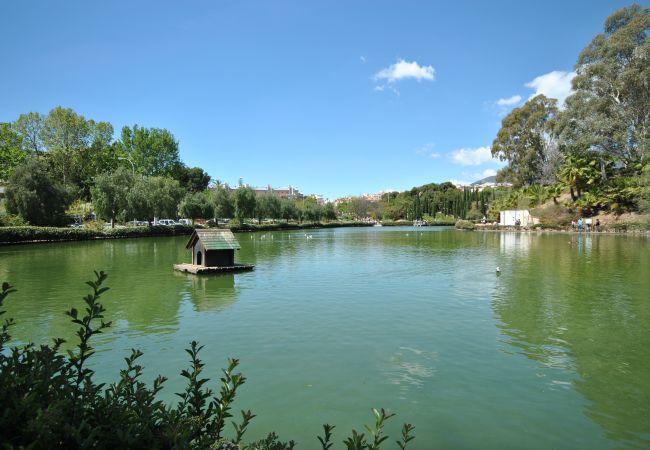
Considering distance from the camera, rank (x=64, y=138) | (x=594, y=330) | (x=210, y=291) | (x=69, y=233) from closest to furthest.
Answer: (x=594, y=330)
(x=210, y=291)
(x=69, y=233)
(x=64, y=138)

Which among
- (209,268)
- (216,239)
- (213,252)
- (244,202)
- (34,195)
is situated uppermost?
(244,202)

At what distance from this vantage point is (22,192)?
151 ft

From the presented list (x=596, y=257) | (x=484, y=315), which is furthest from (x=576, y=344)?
(x=596, y=257)

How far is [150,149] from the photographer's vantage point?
82.3 metres

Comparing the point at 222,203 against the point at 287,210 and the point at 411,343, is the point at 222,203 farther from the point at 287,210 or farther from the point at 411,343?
the point at 411,343

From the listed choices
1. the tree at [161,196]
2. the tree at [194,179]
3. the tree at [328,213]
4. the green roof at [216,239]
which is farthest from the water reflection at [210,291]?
the tree at [328,213]

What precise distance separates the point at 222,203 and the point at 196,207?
4.51m

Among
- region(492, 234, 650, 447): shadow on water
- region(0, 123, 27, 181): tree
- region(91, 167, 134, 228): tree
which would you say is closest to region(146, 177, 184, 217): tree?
region(91, 167, 134, 228): tree

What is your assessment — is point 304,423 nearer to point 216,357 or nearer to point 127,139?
point 216,357

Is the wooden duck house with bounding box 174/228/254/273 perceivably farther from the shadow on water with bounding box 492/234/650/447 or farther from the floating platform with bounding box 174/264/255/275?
the shadow on water with bounding box 492/234/650/447

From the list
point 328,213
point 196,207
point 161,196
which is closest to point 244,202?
point 196,207

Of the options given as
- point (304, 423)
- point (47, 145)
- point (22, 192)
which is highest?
point (47, 145)

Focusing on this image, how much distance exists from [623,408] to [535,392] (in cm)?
121

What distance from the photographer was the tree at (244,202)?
245 feet
